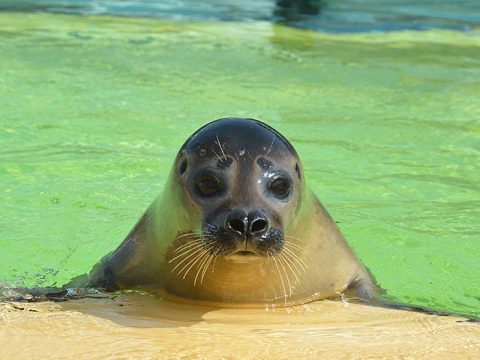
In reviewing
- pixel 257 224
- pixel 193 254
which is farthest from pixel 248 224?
pixel 193 254

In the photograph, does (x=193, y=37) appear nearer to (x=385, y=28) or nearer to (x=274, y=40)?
(x=274, y=40)

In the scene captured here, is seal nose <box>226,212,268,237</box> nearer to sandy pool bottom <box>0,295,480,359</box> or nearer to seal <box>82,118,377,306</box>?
seal <box>82,118,377,306</box>

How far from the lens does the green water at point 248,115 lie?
5.17 meters

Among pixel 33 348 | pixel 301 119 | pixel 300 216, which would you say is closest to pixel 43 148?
pixel 301 119

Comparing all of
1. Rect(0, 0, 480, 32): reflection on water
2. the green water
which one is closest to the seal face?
the green water

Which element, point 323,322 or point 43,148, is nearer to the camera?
point 323,322

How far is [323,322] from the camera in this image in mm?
3527

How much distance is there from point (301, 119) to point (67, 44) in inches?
→ 129

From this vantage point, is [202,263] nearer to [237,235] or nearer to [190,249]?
[190,249]

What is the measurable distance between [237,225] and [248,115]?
415cm

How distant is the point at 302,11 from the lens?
12.5 metres

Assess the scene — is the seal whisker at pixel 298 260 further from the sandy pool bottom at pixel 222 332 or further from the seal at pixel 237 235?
the sandy pool bottom at pixel 222 332

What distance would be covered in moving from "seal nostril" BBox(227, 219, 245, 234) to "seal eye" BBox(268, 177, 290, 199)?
0.32 metres

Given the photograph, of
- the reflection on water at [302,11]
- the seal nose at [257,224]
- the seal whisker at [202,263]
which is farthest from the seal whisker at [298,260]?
the reflection on water at [302,11]
